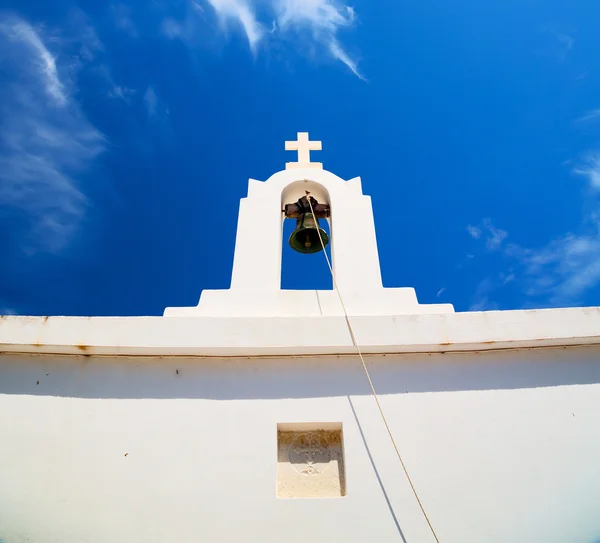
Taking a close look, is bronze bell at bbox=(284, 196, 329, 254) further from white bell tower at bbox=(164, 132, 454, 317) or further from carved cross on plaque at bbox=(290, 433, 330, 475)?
carved cross on plaque at bbox=(290, 433, 330, 475)

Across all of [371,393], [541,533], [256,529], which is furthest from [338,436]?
[541,533]

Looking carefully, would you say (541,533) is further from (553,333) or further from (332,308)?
(332,308)

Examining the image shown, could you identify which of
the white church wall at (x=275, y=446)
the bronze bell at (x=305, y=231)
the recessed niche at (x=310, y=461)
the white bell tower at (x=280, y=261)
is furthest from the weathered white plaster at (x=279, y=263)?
the recessed niche at (x=310, y=461)

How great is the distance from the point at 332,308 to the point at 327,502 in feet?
5.01

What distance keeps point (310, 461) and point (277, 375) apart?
58 centimetres

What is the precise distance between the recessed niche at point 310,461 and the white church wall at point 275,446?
103 millimetres

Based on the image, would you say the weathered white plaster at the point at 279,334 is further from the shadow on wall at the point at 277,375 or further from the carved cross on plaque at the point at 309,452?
the carved cross on plaque at the point at 309,452

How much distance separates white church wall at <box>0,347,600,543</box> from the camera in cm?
212

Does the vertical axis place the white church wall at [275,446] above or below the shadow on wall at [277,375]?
below

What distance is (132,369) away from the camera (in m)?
2.57

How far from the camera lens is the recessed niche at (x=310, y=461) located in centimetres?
229

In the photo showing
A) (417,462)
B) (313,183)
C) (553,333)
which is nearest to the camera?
(417,462)

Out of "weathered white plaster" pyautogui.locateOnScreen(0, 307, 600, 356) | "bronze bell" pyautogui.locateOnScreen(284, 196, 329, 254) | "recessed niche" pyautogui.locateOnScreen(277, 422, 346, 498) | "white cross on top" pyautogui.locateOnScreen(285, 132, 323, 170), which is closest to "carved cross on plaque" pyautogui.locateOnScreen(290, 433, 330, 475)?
"recessed niche" pyautogui.locateOnScreen(277, 422, 346, 498)

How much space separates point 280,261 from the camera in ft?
12.0
